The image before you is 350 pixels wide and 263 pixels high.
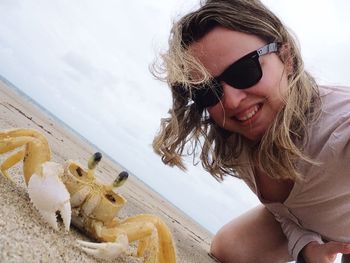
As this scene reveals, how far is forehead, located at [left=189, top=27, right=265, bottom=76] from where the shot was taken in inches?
95.0

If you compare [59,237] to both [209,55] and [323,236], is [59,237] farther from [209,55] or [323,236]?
[323,236]

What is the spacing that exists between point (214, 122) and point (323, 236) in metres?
1.21

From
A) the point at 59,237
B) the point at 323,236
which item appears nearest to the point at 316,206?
the point at 323,236

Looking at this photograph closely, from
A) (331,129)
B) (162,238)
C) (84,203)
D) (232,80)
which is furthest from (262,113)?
(84,203)

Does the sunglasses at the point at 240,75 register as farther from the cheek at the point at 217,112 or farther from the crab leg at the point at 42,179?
the crab leg at the point at 42,179

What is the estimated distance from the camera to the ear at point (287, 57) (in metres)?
2.61

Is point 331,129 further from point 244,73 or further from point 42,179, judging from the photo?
point 42,179

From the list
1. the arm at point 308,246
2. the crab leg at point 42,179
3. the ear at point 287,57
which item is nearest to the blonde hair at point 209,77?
the ear at point 287,57

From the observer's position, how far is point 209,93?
2.50 meters

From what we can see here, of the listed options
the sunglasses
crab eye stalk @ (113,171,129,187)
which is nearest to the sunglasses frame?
the sunglasses

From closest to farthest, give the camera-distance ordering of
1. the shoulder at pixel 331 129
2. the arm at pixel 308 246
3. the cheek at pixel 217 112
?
the shoulder at pixel 331 129 → the cheek at pixel 217 112 → the arm at pixel 308 246

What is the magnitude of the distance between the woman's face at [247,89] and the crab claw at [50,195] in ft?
3.66

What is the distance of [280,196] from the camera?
122 inches

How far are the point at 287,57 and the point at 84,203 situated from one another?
154 cm
